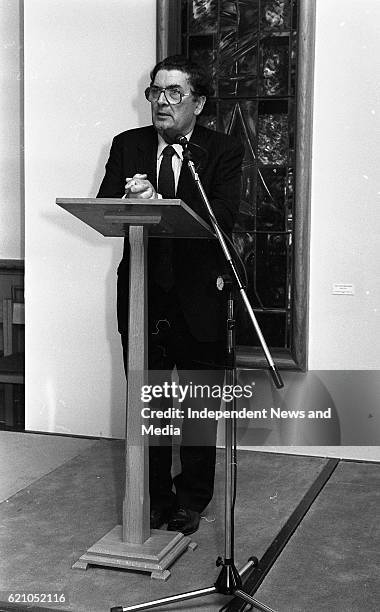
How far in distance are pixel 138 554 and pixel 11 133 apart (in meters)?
2.80

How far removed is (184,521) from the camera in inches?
124

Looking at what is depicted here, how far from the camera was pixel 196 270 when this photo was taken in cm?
310

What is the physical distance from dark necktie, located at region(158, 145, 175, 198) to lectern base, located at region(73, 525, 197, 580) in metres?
1.16

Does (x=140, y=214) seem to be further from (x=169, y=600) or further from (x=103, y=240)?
(x=103, y=240)

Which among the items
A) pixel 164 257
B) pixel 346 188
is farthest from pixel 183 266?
pixel 346 188

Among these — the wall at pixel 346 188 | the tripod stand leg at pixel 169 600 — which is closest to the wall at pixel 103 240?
the wall at pixel 346 188

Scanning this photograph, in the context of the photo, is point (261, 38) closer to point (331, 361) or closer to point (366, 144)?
point (366, 144)

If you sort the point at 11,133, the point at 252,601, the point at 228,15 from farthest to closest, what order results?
the point at 11,133
the point at 228,15
the point at 252,601

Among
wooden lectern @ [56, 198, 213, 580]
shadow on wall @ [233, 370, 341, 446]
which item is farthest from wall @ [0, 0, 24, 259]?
wooden lectern @ [56, 198, 213, 580]

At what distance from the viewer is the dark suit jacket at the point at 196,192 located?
306 centimetres

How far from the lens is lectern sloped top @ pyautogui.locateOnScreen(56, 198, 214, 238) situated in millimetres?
2422

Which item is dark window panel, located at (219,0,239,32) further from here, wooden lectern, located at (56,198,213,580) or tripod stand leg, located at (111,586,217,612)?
tripod stand leg, located at (111,586,217,612)

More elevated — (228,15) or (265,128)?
(228,15)

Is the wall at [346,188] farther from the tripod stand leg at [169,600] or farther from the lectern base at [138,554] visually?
the tripod stand leg at [169,600]
